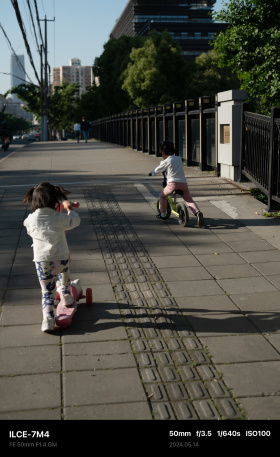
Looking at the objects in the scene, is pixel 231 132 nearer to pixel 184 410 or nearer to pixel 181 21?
pixel 184 410

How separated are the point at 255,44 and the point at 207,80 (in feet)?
125

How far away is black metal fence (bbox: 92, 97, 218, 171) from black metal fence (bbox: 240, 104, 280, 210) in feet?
4.30

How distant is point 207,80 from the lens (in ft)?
185

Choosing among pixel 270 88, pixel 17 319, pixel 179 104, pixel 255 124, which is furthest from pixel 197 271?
pixel 270 88

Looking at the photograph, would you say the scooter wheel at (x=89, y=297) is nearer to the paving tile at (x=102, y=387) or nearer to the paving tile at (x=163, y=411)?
the paving tile at (x=102, y=387)

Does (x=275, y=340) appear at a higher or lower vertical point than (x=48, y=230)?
lower

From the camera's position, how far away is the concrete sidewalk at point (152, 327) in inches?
129

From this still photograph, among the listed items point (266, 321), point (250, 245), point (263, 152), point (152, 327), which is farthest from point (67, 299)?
point (263, 152)

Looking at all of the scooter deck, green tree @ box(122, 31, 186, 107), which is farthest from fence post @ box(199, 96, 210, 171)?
green tree @ box(122, 31, 186, 107)

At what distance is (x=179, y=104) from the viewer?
1683 cm

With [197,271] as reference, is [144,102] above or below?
above

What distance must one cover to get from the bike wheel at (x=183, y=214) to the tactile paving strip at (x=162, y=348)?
1258 millimetres
